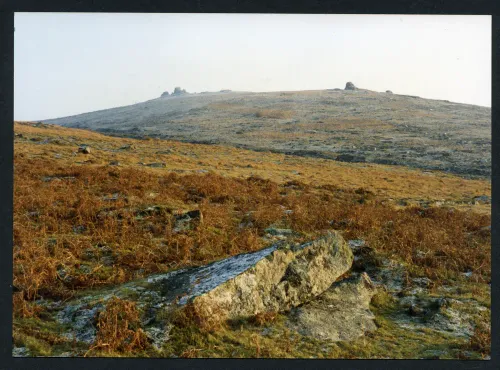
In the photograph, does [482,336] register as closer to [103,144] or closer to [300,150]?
[103,144]

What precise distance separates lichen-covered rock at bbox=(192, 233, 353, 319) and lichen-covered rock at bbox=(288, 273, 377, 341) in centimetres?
21

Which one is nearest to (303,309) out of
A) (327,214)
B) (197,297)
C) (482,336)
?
(197,297)

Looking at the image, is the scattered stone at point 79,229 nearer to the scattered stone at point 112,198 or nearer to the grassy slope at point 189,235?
the grassy slope at point 189,235

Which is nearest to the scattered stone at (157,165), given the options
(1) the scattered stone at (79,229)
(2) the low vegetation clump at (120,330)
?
(1) the scattered stone at (79,229)

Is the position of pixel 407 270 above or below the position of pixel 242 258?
below

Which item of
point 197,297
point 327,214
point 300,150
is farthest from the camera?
point 300,150

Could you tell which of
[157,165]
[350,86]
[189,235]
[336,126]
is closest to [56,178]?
[189,235]

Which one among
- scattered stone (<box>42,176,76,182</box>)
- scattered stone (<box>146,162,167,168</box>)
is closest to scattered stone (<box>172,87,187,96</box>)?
scattered stone (<box>146,162,167,168</box>)

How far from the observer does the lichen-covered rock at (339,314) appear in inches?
260

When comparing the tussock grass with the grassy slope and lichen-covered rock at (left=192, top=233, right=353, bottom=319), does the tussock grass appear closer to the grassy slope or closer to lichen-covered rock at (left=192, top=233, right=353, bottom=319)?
the grassy slope

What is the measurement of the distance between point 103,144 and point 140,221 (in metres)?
29.1

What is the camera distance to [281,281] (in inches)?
281

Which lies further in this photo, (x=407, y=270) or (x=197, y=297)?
(x=407, y=270)

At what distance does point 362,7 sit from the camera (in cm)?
537
